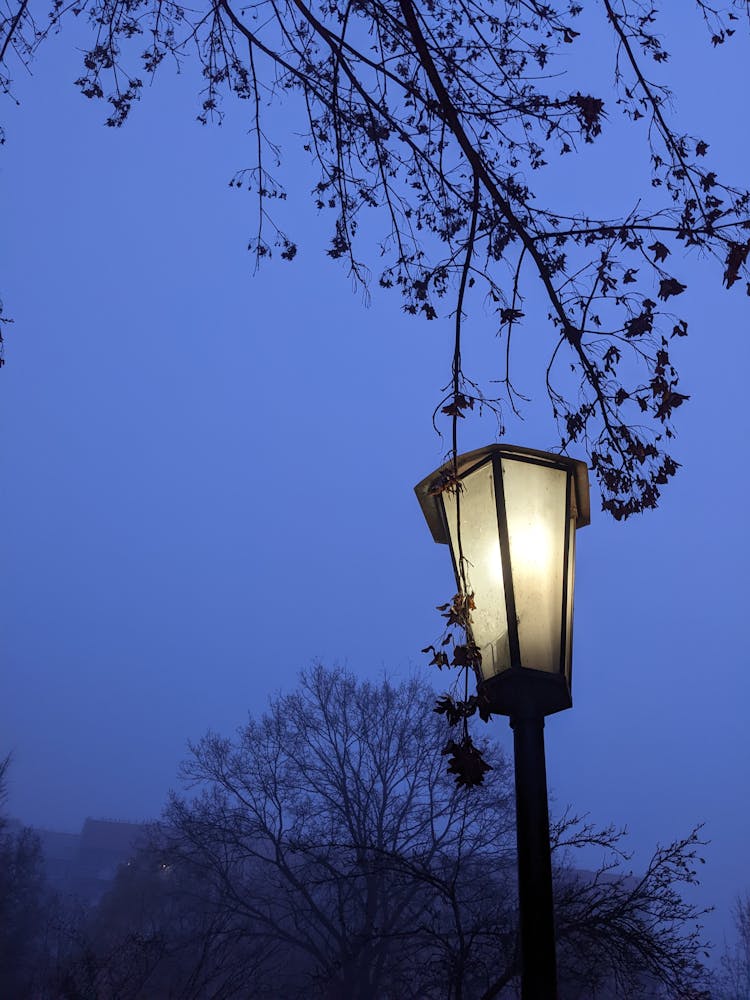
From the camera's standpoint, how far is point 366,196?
18.0 ft

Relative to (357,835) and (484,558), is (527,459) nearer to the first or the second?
(484,558)

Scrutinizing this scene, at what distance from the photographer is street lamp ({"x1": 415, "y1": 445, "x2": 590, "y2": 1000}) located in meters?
2.34

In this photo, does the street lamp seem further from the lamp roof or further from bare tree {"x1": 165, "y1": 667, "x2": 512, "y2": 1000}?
bare tree {"x1": 165, "y1": 667, "x2": 512, "y2": 1000}

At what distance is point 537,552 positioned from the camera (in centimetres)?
276

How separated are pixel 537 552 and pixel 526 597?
0.62ft

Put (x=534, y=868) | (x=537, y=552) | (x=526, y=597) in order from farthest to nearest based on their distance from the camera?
(x=537, y=552) < (x=526, y=597) < (x=534, y=868)

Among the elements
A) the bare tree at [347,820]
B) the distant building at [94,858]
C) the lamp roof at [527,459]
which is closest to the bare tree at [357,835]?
the bare tree at [347,820]

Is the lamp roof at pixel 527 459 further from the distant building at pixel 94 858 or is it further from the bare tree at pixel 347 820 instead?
the distant building at pixel 94 858

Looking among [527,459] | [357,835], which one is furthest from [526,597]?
[357,835]

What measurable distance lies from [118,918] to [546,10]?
38.8 m

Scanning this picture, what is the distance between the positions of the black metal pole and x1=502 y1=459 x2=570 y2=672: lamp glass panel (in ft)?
0.78

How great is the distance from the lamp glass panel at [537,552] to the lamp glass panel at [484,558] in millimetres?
53

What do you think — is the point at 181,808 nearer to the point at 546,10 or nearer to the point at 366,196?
the point at 366,196

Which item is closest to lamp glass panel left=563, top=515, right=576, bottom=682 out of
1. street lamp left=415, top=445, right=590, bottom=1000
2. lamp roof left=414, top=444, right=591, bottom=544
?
street lamp left=415, top=445, right=590, bottom=1000
